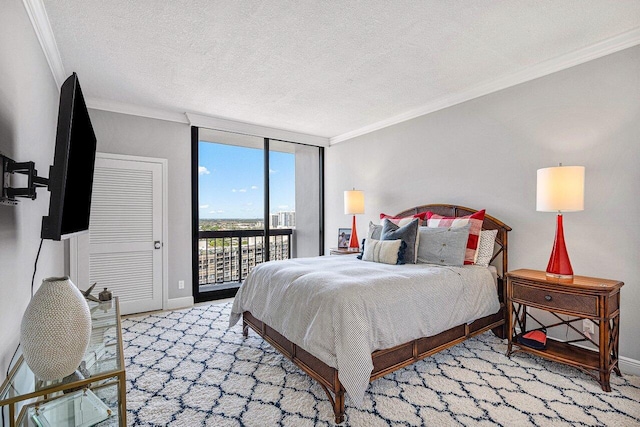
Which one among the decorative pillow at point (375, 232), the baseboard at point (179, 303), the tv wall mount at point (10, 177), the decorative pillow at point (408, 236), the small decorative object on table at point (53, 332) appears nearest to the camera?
the small decorative object on table at point (53, 332)

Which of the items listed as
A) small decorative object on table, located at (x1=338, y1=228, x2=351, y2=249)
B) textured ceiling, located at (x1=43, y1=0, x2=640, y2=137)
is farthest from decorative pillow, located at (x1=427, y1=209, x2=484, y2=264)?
small decorative object on table, located at (x1=338, y1=228, x2=351, y2=249)

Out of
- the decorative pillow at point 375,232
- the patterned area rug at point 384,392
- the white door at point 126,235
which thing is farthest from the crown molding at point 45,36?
the decorative pillow at point 375,232

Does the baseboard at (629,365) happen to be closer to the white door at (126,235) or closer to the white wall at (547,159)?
the white wall at (547,159)

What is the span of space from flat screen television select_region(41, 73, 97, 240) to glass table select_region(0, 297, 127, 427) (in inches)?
20.8

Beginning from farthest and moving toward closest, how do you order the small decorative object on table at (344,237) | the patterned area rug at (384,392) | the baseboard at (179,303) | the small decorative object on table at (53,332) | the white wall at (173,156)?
the small decorative object on table at (344,237)
the baseboard at (179,303)
the white wall at (173,156)
the patterned area rug at (384,392)
the small decorative object on table at (53,332)

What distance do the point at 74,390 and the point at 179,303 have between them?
115 inches

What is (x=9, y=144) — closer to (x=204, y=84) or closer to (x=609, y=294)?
(x=204, y=84)

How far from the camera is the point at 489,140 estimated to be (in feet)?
10.7

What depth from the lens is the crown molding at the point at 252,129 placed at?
13.8ft

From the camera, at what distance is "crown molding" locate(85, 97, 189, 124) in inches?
142

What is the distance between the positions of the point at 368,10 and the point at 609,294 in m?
2.43

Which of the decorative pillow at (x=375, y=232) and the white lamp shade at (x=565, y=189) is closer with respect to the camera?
the white lamp shade at (x=565, y=189)

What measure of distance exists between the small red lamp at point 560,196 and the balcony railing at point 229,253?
146 inches

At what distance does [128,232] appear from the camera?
379 centimetres
